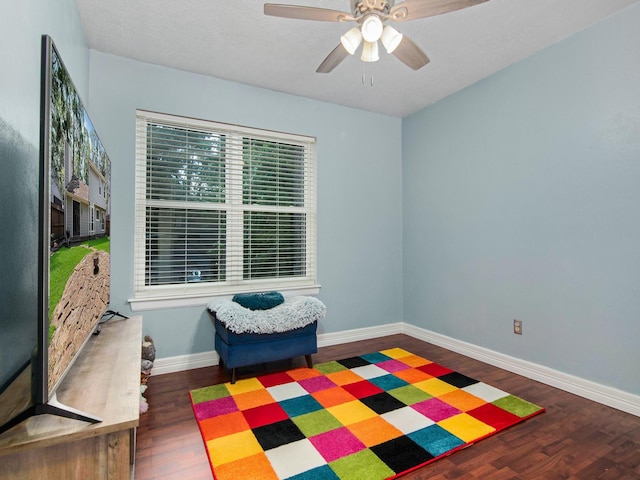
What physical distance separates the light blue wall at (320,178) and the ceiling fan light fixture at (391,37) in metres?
1.75

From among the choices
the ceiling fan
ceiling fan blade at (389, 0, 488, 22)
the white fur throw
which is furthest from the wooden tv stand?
ceiling fan blade at (389, 0, 488, 22)

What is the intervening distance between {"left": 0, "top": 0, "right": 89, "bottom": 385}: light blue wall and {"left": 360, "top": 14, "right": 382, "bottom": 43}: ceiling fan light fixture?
1.43 meters

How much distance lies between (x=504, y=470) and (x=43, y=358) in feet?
6.58

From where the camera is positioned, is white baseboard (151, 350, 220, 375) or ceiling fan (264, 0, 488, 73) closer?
ceiling fan (264, 0, 488, 73)

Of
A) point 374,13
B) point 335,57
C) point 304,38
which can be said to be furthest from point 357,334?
point 374,13

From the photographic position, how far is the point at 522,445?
191cm

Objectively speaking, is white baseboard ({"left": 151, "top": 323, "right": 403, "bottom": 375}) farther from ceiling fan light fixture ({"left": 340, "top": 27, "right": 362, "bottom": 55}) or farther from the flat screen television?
ceiling fan light fixture ({"left": 340, "top": 27, "right": 362, "bottom": 55})

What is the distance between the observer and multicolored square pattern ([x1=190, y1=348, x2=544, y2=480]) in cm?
175

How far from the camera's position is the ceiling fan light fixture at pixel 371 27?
5.85 ft

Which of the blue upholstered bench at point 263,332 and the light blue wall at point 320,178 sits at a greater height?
the light blue wall at point 320,178

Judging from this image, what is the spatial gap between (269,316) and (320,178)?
1.65 m

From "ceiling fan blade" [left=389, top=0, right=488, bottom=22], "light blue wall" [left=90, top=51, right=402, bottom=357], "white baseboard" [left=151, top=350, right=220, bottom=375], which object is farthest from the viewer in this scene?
"white baseboard" [left=151, top=350, right=220, bottom=375]

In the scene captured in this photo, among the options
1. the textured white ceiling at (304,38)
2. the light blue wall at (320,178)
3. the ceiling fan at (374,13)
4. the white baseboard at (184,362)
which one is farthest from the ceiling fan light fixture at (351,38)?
the white baseboard at (184,362)

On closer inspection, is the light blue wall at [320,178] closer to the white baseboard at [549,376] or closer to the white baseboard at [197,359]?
the white baseboard at [197,359]
